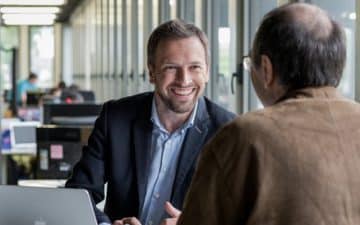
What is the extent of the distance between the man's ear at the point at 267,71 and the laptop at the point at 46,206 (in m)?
0.56

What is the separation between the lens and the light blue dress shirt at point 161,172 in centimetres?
231

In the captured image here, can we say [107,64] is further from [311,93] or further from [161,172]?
[311,93]

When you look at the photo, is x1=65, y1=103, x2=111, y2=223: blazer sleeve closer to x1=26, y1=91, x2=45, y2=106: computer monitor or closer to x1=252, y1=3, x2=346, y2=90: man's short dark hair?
x1=252, y1=3, x2=346, y2=90: man's short dark hair

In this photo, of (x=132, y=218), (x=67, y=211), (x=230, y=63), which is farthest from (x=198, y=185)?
(x=230, y=63)

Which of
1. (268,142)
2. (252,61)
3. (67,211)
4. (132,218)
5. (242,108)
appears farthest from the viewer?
(242,108)

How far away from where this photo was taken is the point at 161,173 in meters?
2.34

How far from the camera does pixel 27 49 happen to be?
22656 millimetres

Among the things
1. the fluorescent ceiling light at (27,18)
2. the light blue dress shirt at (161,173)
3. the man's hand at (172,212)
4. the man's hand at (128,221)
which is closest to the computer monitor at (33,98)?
the fluorescent ceiling light at (27,18)

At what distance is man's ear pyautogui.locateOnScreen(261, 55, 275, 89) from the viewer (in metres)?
1.53

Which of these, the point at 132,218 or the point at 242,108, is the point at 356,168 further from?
the point at 242,108

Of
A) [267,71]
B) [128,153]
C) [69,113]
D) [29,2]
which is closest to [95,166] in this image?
[128,153]

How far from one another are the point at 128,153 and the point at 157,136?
0.31ft

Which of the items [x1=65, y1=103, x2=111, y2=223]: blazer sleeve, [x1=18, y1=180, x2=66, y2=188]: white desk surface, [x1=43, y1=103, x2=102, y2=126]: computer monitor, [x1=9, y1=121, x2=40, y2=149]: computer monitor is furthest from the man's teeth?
[x1=9, y1=121, x2=40, y2=149]: computer monitor

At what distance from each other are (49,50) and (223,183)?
21889 millimetres
